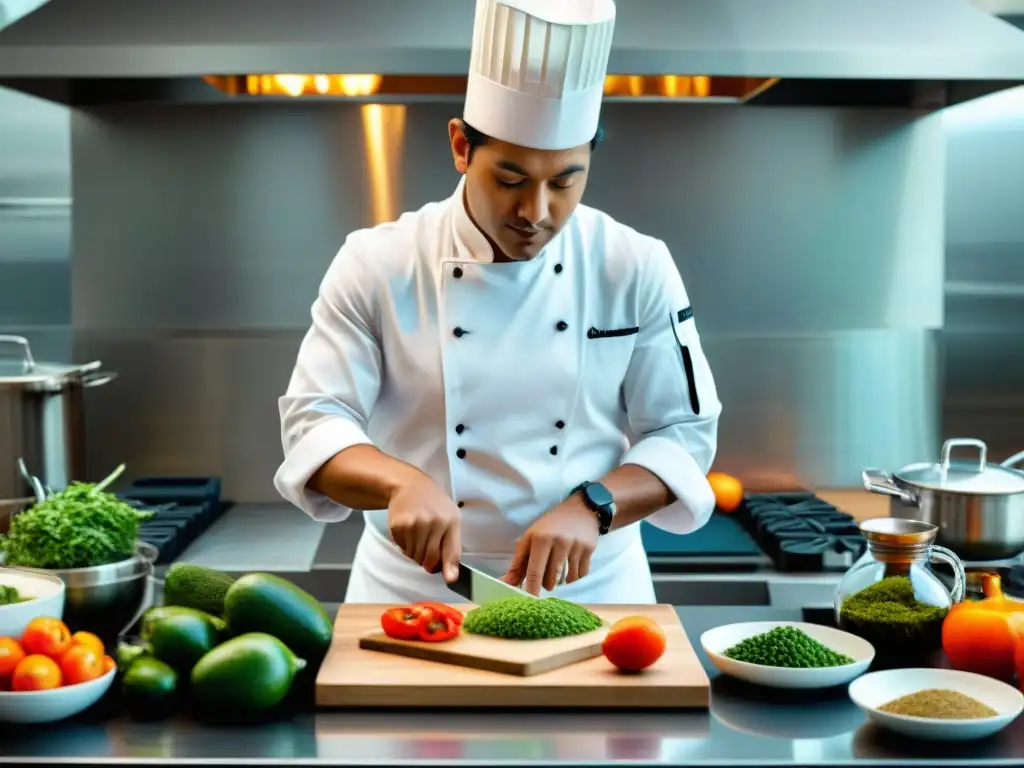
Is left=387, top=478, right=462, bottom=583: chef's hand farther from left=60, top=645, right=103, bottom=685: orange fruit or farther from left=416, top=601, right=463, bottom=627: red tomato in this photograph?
left=60, top=645, right=103, bottom=685: orange fruit

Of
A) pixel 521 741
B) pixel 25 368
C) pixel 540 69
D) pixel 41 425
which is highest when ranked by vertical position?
pixel 540 69

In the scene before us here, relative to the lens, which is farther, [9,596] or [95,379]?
[95,379]

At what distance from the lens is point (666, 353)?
201cm

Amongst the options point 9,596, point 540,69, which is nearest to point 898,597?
point 540,69

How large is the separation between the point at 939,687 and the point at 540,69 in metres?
0.96

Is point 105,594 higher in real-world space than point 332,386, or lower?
lower

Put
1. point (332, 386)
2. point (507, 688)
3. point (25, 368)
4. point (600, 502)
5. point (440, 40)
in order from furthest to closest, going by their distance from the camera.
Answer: point (25, 368) → point (440, 40) → point (332, 386) → point (600, 502) → point (507, 688)

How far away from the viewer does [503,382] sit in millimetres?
1985

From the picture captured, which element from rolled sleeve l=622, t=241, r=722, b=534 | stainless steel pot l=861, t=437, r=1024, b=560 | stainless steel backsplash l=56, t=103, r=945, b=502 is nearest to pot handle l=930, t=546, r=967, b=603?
rolled sleeve l=622, t=241, r=722, b=534

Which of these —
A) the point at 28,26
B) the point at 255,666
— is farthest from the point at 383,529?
the point at 28,26

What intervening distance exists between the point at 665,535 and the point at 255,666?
1.49m

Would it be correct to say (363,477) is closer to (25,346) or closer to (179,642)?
(179,642)

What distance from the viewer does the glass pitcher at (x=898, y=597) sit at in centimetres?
158

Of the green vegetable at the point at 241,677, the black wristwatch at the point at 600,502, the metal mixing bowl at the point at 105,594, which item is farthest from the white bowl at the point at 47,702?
the black wristwatch at the point at 600,502
